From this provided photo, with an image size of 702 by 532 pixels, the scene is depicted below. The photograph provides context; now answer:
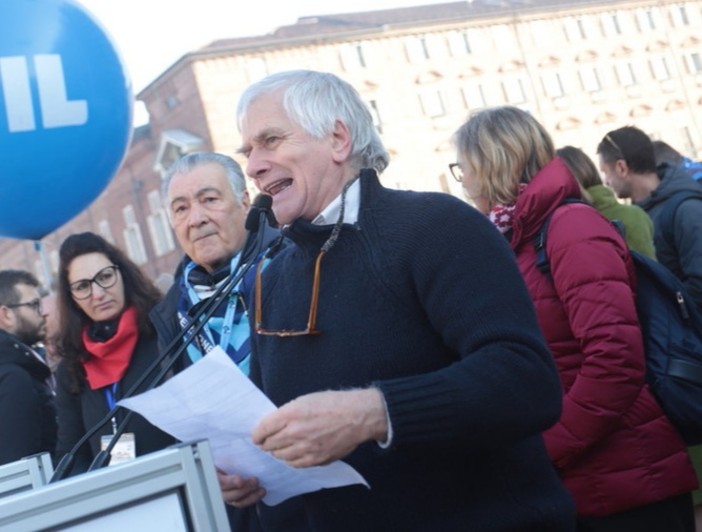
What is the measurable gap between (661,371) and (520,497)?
3.54 feet

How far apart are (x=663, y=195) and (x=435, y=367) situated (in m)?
2.91

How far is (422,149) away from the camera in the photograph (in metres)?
38.0

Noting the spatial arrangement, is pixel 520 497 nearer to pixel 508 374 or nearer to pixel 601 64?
pixel 508 374

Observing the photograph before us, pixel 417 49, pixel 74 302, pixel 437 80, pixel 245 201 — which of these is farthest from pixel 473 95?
pixel 245 201

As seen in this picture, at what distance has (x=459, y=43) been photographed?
1580 inches

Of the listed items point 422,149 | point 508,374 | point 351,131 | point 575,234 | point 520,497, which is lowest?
point 520,497

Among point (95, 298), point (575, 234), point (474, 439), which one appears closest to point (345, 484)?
point (474, 439)

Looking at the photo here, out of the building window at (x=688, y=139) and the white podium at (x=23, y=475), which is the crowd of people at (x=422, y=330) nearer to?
the white podium at (x=23, y=475)

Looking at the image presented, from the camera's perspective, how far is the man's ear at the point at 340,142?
2068mm

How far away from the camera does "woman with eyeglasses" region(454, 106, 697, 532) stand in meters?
2.61

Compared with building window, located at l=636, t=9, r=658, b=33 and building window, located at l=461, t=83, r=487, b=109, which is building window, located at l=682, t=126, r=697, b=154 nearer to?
building window, located at l=636, t=9, r=658, b=33

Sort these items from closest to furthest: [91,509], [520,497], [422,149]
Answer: [91,509] < [520,497] < [422,149]

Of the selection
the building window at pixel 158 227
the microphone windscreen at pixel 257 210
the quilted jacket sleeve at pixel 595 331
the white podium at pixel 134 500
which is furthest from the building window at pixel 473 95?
the white podium at pixel 134 500

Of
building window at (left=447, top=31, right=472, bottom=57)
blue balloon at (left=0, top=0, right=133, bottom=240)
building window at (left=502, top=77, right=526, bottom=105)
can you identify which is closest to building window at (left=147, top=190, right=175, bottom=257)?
building window at (left=447, top=31, right=472, bottom=57)
